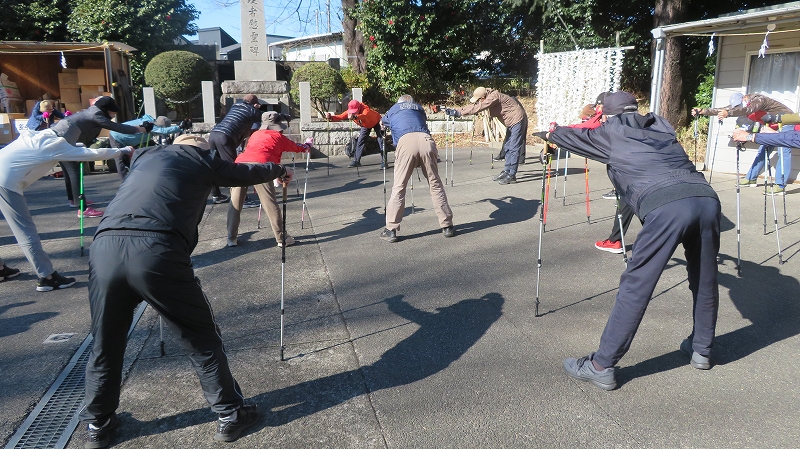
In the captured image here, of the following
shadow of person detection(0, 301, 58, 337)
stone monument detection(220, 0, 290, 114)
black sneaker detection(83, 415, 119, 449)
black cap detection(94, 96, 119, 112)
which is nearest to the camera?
black sneaker detection(83, 415, 119, 449)

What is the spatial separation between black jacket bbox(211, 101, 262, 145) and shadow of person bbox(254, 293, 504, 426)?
4628 mm

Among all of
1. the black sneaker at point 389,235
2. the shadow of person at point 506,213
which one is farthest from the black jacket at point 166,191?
the shadow of person at point 506,213

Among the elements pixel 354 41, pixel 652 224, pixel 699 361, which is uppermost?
pixel 354 41

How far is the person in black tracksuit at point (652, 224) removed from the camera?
11.6 feet

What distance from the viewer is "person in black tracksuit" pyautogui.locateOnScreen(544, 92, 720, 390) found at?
3.53m

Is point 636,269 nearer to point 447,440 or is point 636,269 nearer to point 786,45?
point 447,440

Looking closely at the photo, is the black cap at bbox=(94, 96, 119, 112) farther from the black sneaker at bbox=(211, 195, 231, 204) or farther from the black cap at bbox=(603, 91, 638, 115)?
the black cap at bbox=(603, 91, 638, 115)

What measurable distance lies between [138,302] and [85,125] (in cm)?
603

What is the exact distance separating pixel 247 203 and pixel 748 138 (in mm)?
7580

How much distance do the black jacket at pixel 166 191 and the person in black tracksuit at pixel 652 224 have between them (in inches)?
106

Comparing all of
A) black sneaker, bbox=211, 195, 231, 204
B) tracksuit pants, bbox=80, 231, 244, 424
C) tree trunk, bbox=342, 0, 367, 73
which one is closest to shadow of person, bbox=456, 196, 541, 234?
black sneaker, bbox=211, 195, 231, 204

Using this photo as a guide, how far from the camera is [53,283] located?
19.2ft

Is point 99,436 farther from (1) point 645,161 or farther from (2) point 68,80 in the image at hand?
(2) point 68,80

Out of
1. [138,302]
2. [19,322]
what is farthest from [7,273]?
[138,302]
